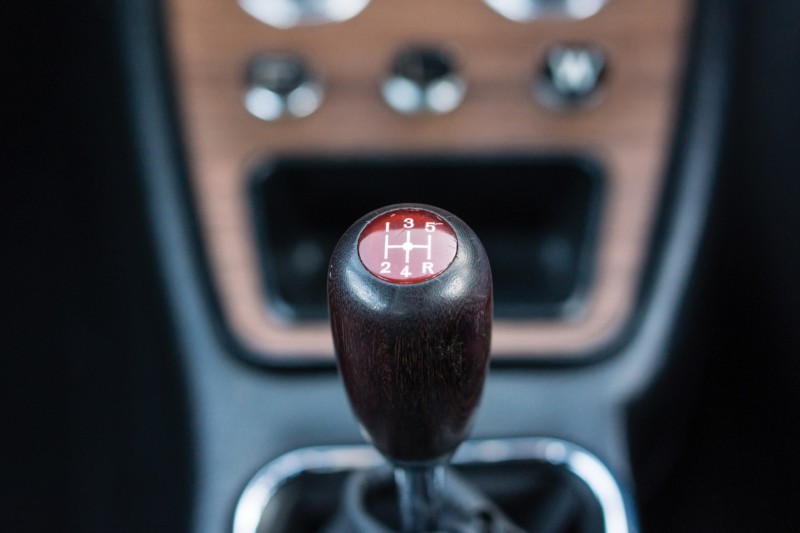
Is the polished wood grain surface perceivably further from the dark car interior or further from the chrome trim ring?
the chrome trim ring

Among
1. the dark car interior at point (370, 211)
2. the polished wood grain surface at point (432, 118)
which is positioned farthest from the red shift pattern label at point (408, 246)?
the polished wood grain surface at point (432, 118)

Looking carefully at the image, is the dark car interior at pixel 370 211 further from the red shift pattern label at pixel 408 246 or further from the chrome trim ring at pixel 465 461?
the red shift pattern label at pixel 408 246

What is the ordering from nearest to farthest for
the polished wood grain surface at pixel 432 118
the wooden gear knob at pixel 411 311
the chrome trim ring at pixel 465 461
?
the wooden gear knob at pixel 411 311 < the chrome trim ring at pixel 465 461 < the polished wood grain surface at pixel 432 118

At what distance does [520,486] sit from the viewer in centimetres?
57

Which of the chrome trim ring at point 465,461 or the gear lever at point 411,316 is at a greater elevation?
the gear lever at point 411,316

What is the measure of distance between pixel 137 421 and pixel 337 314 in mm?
358

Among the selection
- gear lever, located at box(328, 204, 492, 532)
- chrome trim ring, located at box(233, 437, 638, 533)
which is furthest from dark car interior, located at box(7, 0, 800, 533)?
gear lever, located at box(328, 204, 492, 532)

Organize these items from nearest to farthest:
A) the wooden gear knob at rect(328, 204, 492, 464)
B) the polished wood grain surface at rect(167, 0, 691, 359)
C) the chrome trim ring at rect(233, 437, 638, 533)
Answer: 1. the wooden gear knob at rect(328, 204, 492, 464)
2. the chrome trim ring at rect(233, 437, 638, 533)
3. the polished wood grain surface at rect(167, 0, 691, 359)

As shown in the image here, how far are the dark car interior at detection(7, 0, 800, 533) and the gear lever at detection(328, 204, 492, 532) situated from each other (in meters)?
0.16

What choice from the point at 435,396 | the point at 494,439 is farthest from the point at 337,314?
the point at 494,439

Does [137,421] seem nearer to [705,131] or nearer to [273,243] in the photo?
[273,243]

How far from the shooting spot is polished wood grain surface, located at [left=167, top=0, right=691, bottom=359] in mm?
713

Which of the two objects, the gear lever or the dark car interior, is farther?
the dark car interior

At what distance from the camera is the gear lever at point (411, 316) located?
1.01 feet
